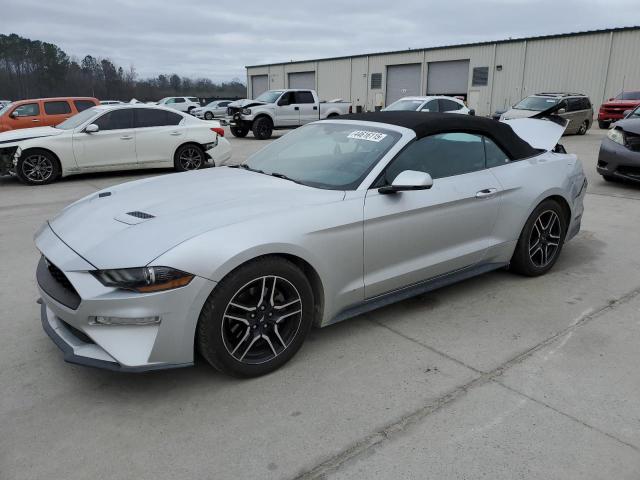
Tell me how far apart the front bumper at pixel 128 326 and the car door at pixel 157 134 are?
8.24 meters

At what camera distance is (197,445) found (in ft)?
7.95

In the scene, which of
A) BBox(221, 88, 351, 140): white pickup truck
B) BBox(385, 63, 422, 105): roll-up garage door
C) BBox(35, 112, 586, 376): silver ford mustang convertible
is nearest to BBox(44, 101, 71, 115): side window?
BBox(221, 88, 351, 140): white pickup truck

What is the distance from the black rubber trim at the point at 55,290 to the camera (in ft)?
8.77

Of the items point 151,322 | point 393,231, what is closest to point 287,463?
point 151,322

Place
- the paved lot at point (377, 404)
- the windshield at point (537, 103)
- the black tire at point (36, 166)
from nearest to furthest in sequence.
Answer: the paved lot at point (377, 404), the black tire at point (36, 166), the windshield at point (537, 103)

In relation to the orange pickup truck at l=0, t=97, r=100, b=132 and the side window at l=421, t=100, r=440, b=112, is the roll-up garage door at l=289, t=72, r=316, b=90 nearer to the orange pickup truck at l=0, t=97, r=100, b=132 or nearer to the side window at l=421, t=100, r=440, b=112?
the side window at l=421, t=100, r=440, b=112

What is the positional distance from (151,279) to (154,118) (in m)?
8.81

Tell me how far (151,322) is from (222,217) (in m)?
0.69

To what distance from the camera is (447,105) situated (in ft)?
53.8

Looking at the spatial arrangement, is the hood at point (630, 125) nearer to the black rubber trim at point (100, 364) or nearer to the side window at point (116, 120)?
the black rubber trim at point (100, 364)

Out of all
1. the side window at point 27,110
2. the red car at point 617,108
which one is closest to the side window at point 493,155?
the side window at point 27,110

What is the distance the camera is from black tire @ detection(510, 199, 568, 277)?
436 cm

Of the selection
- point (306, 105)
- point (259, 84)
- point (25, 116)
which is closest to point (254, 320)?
point (25, 116)

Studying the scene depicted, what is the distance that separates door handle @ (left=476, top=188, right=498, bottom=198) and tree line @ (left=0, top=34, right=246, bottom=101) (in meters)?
53.0
